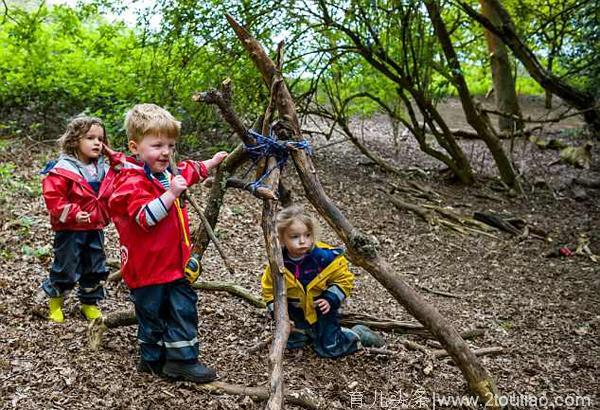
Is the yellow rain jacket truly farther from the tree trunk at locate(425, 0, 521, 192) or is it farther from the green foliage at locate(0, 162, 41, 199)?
the tree trunk at locate(425, 0, 521, 192)

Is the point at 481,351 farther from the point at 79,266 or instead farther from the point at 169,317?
the point at 79,266

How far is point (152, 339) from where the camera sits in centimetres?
341

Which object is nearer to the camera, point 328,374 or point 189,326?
point 189,326

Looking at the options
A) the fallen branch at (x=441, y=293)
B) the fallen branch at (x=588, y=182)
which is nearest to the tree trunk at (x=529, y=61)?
the fallen branch at (x=588, y=182)

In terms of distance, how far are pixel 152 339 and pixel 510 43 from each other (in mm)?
7793

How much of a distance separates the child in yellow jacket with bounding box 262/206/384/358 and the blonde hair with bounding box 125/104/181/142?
96cm

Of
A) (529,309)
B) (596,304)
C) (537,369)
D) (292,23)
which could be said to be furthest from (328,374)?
(292,23)

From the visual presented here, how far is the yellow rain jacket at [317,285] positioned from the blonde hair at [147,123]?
1131 millimetres

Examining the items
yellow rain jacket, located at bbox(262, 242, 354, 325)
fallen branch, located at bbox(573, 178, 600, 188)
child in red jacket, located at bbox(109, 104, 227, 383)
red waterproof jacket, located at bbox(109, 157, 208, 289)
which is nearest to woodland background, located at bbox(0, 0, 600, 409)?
fallen branch, located at bbox(573, 178, 600, 188)

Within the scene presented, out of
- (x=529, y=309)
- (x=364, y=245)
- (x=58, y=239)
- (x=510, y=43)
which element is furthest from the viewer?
(x=510, y=43)

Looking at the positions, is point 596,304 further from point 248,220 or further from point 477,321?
point 248,220

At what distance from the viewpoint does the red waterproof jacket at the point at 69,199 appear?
393 centimetres

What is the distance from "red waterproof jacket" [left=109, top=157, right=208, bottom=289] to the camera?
3172 mm

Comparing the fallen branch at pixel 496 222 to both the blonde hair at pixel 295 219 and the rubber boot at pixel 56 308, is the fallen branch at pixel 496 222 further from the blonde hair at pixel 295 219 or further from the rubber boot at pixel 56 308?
the rubber boot at pixel 56 308
